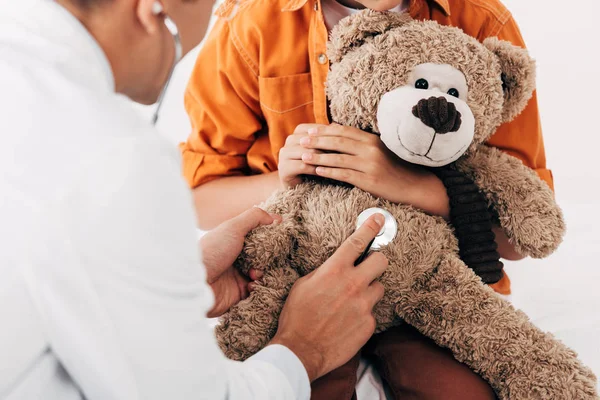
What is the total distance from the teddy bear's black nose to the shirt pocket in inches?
12.7

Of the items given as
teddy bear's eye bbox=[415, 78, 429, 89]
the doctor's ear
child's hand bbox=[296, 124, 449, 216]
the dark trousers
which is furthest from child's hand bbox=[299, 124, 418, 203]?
the doctor's ear

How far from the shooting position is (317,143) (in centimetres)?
86

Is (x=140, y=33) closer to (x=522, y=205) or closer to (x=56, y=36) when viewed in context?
(x=56, y=36)

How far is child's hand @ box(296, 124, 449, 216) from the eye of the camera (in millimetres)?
824

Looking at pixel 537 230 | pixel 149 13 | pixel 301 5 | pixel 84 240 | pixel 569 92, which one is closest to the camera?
pixel 84 240

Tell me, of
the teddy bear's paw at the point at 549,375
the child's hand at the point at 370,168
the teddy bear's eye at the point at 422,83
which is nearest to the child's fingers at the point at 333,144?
the child's hand at the point at 370,168

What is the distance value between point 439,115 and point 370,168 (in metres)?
0.14

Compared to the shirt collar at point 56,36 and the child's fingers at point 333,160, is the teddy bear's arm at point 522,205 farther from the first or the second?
the shirt collar at point 56,36

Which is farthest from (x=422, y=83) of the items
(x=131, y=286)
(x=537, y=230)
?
(x=131, y=286)

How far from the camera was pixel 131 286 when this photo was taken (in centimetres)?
47

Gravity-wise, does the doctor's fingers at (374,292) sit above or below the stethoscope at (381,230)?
below

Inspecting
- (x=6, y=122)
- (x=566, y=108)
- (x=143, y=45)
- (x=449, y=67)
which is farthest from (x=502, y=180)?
(x=566, y=108)

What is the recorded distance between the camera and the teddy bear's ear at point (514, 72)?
0.84 metres

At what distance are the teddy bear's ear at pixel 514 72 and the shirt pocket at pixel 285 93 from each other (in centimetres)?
30
